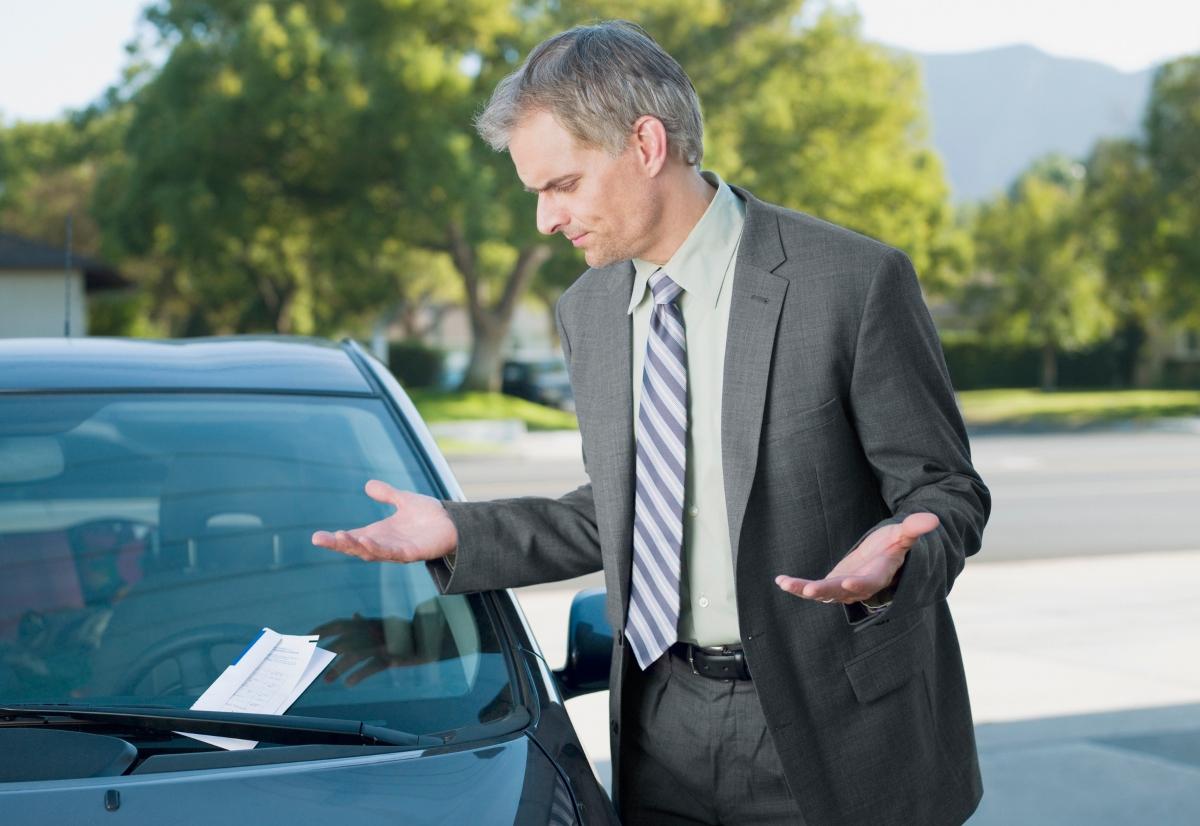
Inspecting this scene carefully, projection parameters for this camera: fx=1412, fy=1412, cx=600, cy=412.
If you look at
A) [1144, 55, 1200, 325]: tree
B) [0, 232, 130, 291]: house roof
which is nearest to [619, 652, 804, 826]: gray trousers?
[0, 232, 130, 291]: house roof

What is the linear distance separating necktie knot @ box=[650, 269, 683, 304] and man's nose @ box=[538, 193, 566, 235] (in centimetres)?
17

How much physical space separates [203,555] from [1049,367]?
40.9 m

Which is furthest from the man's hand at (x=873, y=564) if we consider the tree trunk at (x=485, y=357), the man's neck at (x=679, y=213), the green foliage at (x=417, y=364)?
the green foliage at (x=417, y=364)

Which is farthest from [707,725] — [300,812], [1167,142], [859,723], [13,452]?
[1167,142]

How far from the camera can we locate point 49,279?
1030 inches

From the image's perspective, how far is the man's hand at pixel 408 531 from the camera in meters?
2.17

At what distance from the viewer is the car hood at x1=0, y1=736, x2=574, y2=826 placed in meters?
1.63

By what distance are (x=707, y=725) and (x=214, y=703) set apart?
2.36 ft

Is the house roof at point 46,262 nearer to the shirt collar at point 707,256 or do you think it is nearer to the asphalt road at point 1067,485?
the asphalt road at point 1067,485

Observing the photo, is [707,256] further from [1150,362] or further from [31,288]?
[1150,362]

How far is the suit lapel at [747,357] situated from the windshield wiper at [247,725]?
54cm

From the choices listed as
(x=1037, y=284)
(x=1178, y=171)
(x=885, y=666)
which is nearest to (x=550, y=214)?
(x=885, y=666)

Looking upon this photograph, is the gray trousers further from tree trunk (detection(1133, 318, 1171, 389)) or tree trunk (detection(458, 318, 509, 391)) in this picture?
tree trunk (detection(1133, 318, 1171, 389))

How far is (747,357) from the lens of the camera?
1.99 metres
